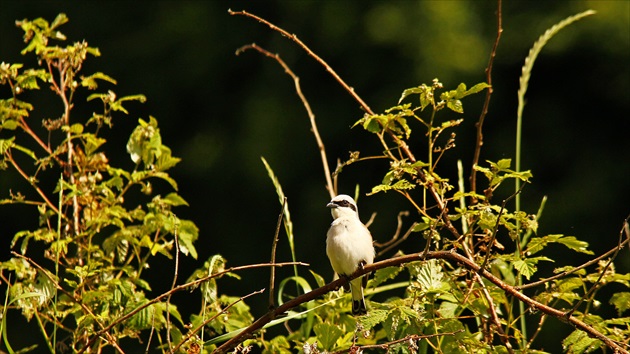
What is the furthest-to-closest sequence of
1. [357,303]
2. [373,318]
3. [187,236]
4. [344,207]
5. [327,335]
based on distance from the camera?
[344,207]
[357,303]
[187,236]
[327,335]
[373,318]

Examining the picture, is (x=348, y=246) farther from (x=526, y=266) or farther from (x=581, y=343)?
(x=581, y=343)

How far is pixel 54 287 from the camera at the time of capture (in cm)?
259

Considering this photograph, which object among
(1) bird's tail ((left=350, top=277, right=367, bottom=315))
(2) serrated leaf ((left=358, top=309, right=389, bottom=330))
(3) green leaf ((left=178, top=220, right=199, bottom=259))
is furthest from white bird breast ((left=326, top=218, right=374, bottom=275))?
(2) serrated leaf ((left=358, top=309, right=389, bottom=330))

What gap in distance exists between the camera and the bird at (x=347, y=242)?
3.68 metres

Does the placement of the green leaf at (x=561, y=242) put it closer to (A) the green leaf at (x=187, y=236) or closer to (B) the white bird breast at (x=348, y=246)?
(A) the green leaf at (x=187, y=236)

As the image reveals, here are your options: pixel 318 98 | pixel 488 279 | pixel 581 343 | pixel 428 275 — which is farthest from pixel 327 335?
pixel 318 98

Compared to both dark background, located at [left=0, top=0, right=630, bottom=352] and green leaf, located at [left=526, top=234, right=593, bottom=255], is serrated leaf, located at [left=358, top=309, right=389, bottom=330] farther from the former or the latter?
dark background, located at [left=0, top=0, right=630, bottom=352]

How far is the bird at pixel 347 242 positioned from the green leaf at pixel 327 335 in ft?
3.31

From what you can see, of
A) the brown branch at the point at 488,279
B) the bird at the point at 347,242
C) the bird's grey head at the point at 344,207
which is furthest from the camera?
the bird's grey head at the point at 344,207

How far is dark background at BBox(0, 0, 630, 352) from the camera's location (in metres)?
8.70

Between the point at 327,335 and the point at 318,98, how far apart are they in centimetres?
756

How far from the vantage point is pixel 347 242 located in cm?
374

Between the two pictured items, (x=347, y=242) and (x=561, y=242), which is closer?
(x=561, y=242)

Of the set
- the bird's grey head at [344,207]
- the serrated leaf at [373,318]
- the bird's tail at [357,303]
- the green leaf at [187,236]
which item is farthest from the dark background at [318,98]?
the serrated leaf at [373,318]
